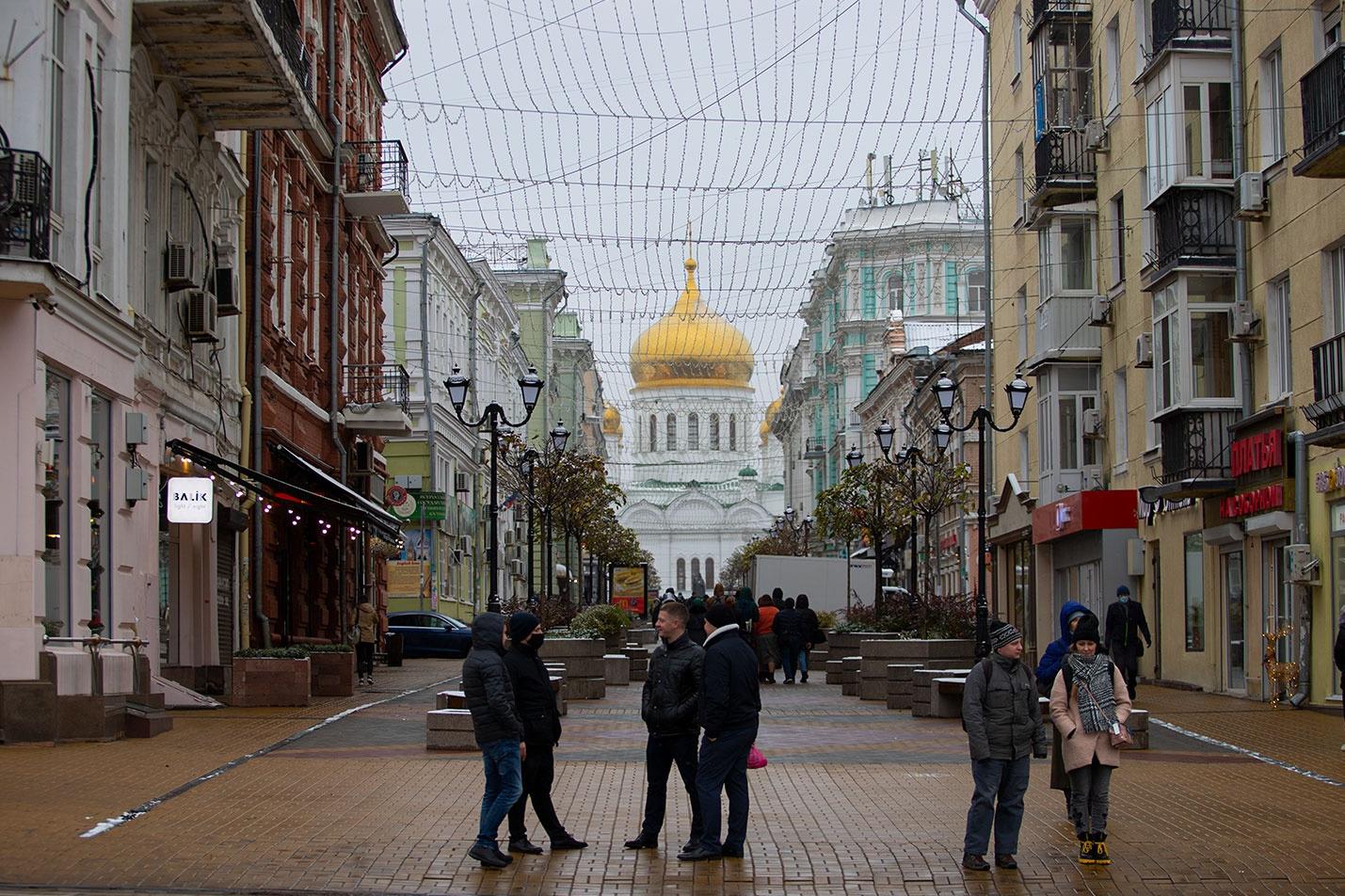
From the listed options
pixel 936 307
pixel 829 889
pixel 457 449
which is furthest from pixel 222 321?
pixel 936 307

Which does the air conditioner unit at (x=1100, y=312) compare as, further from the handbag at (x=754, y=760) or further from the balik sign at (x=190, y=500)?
the handbag at (x=754, y=760)

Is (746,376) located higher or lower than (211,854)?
higher

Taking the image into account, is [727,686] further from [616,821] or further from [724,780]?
[616,821]

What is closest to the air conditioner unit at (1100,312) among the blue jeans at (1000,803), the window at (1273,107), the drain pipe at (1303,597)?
the window at (1273,107)

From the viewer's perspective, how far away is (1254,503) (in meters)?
27.5

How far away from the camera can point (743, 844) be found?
40.1 feet

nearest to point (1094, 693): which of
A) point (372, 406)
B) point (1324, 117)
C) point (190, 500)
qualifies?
point (1324, 117)

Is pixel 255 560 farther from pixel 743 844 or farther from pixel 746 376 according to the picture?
pixel 746 376

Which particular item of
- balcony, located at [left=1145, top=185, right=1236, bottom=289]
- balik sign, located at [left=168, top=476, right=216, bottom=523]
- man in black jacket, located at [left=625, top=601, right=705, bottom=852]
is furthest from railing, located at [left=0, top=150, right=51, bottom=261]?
balcony, located at [left=1145, top=185, right=1236, bottom=289]

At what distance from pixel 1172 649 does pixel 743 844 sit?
72.3ft

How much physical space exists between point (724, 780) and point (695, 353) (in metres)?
116

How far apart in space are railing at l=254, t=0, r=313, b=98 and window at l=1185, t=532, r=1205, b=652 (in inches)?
604

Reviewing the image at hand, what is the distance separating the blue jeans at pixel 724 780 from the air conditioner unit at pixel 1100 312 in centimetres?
2619

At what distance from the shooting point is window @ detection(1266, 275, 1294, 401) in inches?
1064
